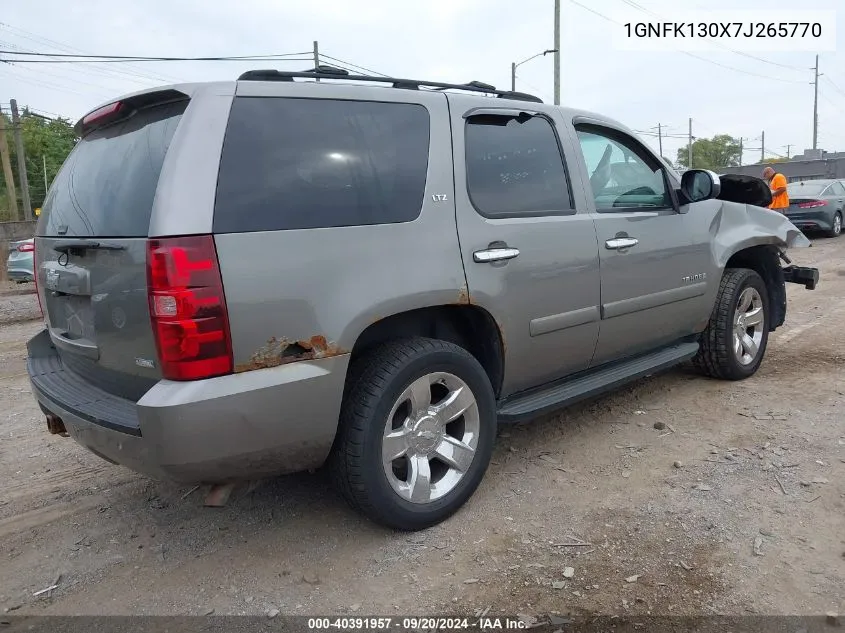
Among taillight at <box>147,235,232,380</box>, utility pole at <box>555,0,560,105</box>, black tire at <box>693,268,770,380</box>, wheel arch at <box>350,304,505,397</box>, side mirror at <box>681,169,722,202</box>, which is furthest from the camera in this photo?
utility pole at <box>555,0,560,105</box>

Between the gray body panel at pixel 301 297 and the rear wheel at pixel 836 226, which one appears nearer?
the gray body panel at pixel 301 297

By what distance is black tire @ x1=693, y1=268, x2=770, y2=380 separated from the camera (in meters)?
4.48

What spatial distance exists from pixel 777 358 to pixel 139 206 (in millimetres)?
4994

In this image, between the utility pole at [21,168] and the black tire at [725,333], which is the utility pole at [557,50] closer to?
the black tire at [725,333]

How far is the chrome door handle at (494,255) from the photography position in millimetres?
2939

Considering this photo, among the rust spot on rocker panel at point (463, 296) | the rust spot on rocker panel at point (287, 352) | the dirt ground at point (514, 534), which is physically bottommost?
the dirt ground at point (514, 534)

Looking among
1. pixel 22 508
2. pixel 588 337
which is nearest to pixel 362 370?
pixel 588 337

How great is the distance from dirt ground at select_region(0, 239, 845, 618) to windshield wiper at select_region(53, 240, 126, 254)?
1285 millimetres

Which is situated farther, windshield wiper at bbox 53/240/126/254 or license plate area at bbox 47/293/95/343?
license plate area at bbox 47/293/95/343

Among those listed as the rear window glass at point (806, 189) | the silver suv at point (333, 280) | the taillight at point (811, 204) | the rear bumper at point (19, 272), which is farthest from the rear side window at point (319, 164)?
the rear window glass at point (806, 189)

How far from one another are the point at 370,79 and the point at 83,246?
1.41 m

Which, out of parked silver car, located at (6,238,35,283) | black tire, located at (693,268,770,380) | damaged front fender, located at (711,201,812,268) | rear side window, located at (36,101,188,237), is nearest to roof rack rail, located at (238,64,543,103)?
rear side window, located at (36,101,188,237)

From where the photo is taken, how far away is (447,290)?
2820mm

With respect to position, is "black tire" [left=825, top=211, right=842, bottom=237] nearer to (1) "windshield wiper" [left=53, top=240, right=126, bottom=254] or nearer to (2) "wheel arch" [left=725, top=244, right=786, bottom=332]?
(2) "wheel arch" [left=725, top=244, right=786, bottom=332]
